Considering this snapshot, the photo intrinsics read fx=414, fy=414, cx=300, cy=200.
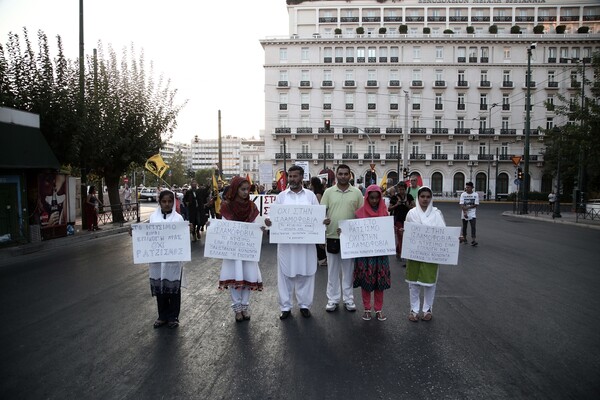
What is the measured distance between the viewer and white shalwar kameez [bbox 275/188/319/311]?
5668 mm

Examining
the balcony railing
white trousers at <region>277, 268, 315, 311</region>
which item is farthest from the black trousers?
the balcony railing

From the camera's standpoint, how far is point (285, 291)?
225 inches

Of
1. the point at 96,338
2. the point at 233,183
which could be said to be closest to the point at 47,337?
the point at 96,338

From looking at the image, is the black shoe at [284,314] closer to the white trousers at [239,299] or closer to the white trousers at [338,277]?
the white trousers at [239,299]

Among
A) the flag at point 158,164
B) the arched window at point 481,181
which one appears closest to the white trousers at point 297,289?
the flag at point 158,164

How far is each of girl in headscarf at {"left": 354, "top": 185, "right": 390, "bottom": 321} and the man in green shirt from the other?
0.21 m

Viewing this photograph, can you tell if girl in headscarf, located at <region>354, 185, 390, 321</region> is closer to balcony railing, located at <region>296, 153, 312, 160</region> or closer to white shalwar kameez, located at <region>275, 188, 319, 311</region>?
white shalwar kameez, located at <region>275, 188, 319, 311</region>

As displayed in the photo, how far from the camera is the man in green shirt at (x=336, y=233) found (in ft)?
19.3

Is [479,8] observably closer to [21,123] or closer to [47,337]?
[21,123]

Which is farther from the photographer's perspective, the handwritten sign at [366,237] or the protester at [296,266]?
the protester at [296,266]

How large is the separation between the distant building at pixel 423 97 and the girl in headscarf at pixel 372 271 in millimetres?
54179

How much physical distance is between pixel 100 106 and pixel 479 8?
63.4 m

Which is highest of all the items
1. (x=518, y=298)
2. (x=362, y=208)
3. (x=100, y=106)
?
(x=100, y=106)

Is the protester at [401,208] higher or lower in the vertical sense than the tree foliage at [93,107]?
lower
